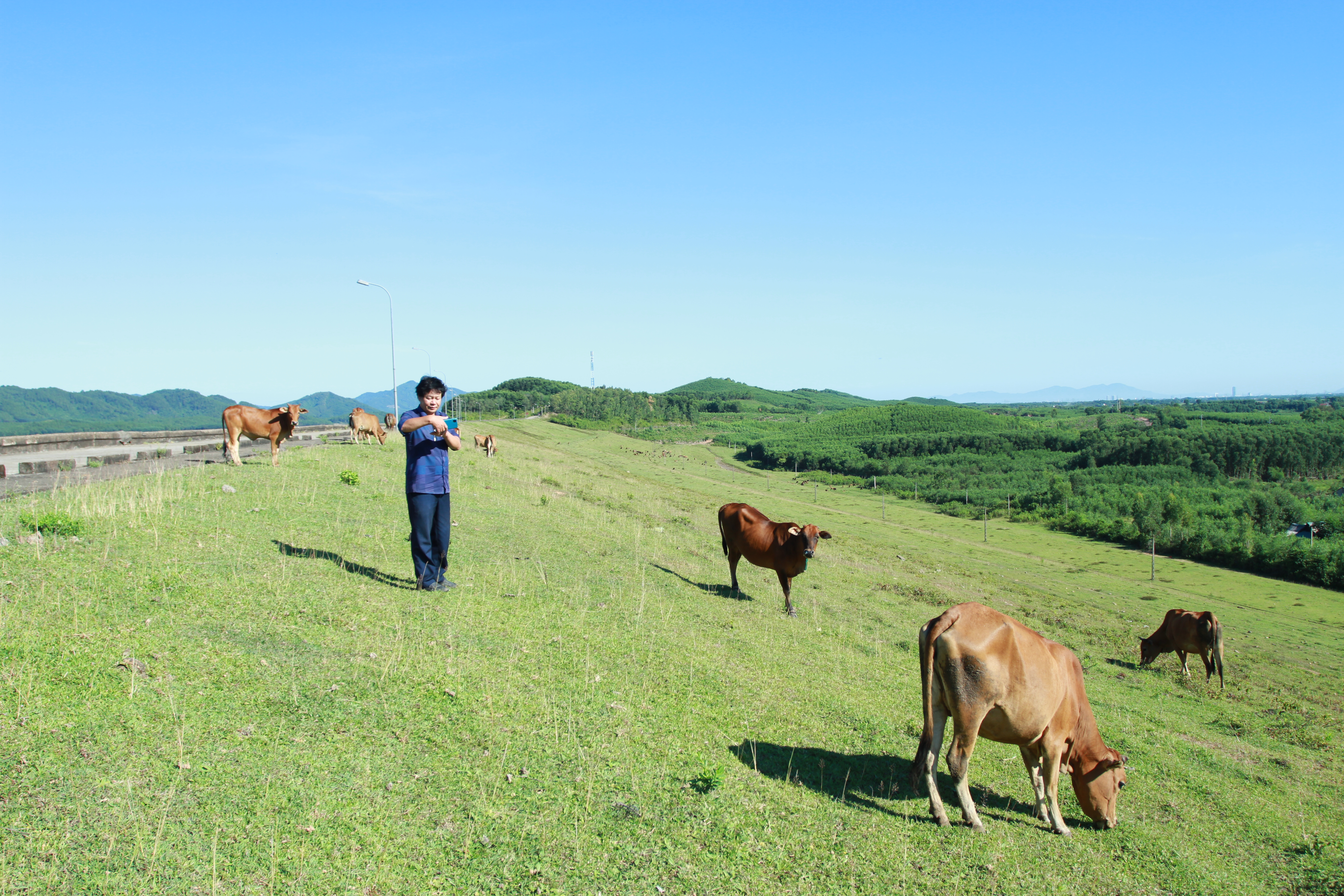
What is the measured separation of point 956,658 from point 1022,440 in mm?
159854

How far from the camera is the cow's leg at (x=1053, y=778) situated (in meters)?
6.76

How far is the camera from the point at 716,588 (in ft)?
50.3

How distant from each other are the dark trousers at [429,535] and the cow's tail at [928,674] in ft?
20.4

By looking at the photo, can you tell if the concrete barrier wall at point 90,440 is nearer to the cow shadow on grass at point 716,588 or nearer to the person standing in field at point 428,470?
the cow shadow on grass at point 716,588

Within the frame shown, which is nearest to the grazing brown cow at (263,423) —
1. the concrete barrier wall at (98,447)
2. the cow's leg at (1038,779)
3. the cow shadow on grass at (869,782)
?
the concrete barrier wall at (98,447)

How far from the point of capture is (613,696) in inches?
303

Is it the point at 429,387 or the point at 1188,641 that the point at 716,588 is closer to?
the point at 429,387

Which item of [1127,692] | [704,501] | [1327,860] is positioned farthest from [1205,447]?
[1327,860]

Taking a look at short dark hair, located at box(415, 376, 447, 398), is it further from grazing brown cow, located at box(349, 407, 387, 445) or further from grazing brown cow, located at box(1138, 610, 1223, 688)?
grazing brown cow, located at box(349, 407, 387, 445)

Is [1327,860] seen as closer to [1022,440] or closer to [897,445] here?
[897,445]

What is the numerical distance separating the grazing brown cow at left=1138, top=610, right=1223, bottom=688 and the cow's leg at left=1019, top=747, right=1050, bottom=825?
14234 mm

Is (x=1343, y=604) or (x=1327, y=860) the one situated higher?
(x=1327, y=860)

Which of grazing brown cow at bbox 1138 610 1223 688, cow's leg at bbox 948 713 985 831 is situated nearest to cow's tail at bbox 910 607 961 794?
cow's leg at bbox 948 713 985 831

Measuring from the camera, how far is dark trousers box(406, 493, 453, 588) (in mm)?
9500
